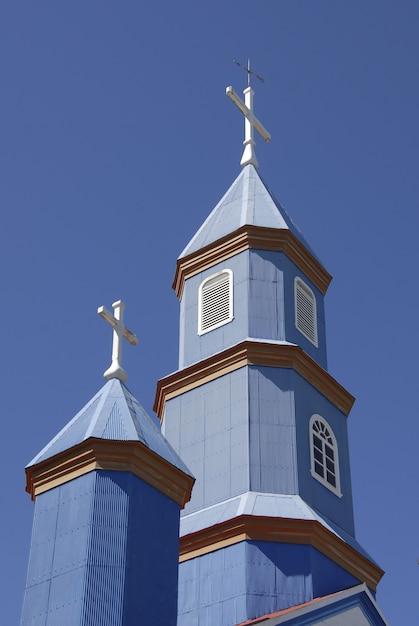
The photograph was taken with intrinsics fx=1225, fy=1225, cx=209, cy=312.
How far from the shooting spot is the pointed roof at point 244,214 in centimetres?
2494

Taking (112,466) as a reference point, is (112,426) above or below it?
above

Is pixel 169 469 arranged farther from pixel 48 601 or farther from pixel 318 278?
pixel 318 278

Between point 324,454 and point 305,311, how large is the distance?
3272 mm

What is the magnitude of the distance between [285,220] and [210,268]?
1.88 m

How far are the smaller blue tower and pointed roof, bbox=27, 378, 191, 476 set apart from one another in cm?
2

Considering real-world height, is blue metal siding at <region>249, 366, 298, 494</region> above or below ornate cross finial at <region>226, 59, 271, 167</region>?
below

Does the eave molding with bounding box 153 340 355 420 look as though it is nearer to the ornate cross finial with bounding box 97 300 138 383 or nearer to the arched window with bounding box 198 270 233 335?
the arched window with bounding box 198 270 233 335

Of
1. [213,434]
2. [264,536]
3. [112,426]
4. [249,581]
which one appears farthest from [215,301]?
[112,426]

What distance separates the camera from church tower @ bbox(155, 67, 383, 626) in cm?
2006

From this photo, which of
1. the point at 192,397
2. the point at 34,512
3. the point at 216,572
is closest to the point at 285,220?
the point at 192,397

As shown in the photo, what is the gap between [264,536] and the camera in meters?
20.1

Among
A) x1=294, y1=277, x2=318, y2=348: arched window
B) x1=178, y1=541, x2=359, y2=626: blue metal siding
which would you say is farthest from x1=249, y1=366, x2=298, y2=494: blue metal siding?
x1=294, y1=277, x2=318, y2=348: arched window

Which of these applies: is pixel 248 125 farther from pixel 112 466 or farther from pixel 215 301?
pixel 112 466

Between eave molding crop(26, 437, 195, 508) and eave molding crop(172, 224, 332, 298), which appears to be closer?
eave molding crop(26, 437, 195, 508)
